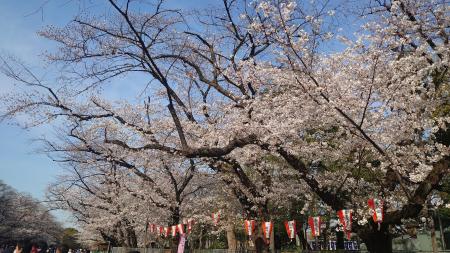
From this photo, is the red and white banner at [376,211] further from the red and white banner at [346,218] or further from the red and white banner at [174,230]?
the red and white banner at [174,230]

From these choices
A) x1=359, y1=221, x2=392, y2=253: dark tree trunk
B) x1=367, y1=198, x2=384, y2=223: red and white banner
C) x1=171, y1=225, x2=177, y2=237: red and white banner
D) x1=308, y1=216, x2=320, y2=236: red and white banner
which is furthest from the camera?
x1=171, y1=225, x2=177, y2=237: red and white banner

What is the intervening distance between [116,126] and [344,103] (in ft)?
27.4

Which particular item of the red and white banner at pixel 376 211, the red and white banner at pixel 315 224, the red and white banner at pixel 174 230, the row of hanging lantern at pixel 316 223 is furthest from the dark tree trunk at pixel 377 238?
the red and white banner at pixel 174 230

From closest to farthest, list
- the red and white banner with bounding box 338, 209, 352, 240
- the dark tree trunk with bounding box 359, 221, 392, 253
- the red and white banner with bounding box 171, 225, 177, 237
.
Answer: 1. the red and white banner with bounding box 338, 209, 352, 240
2. the dark tree trunk with bounding box 359, 221, 392, 253
3. the red and white banner with bounding box 171, 225, 177, 237

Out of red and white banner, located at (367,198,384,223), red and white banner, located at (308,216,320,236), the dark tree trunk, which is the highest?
red and white banner, located at (367,198,384,223)

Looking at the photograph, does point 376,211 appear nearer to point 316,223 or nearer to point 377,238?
point 377,238

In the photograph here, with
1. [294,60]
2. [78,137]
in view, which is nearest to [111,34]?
[294,60]

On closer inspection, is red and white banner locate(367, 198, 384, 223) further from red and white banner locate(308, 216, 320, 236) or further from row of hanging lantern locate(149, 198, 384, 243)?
red and white banner locate(308, 216, 320, 236)

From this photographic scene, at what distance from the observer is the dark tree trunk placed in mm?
9930

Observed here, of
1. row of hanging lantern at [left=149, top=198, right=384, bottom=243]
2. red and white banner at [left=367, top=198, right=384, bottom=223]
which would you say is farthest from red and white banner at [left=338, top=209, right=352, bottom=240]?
red and white banner at [left=367, top=198, right=384, bottom=223]

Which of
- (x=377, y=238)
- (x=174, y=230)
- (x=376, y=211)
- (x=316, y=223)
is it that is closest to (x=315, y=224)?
(x=316, y=223)

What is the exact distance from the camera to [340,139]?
11.6 meters

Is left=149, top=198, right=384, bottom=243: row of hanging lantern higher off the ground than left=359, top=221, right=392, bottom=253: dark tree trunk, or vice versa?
left=149, top=198, right=384, bottom=243: row of hanging lantern

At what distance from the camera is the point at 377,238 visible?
10.0m
